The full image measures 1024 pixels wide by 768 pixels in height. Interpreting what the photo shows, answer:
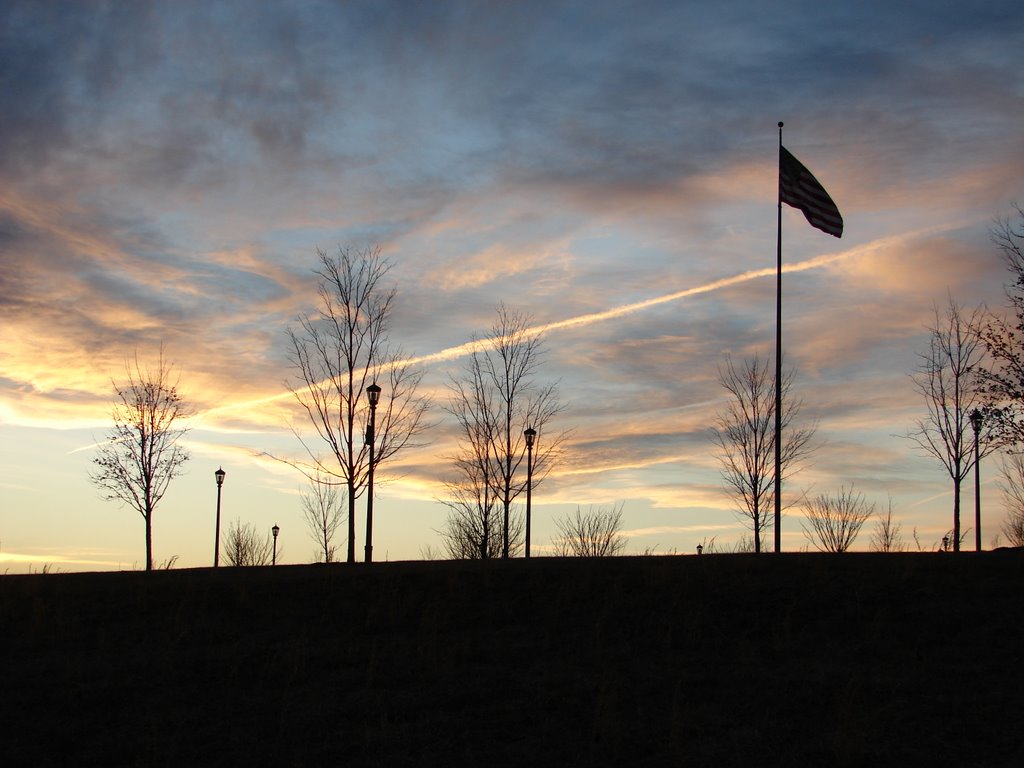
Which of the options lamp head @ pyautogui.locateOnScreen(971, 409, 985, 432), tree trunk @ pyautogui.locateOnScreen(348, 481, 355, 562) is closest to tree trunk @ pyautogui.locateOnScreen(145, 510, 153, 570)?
tree trunk @ pyautogui.locateOnScreen(348, 481, 355, 562)

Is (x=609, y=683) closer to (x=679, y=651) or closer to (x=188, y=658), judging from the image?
(x=679, y=651)

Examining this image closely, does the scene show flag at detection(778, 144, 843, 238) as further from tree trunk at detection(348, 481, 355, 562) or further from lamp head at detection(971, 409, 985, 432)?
tree trunk at detection(348, 481, 355, 562)

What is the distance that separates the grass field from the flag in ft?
31.8

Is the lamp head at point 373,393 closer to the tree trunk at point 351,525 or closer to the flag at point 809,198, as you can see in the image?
the tree trunk at point 351,525

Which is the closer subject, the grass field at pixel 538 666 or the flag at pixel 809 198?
the grass field at pixel 538 666

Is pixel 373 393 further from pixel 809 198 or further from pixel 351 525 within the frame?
pixel 809 198

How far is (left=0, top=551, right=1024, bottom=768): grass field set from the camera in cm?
1130

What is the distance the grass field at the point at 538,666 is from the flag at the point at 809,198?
9.68m

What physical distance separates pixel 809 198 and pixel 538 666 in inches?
653

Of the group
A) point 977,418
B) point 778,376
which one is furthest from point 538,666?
point 977,418

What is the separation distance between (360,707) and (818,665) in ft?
19.7

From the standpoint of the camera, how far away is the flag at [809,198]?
2581cm

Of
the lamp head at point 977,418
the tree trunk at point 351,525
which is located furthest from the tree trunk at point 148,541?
the lamp head at point 977,418

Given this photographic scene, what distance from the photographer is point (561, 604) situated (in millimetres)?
16922
